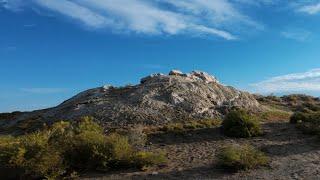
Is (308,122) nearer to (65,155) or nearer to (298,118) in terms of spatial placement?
(298,118)

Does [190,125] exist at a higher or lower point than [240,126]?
higher

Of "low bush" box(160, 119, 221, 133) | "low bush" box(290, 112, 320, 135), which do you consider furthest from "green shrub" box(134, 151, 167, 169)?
"low bush" box(290, 112, 320, 135)

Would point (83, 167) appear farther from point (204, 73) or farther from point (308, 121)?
point (204, 73)

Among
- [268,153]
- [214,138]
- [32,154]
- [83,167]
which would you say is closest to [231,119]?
[214,138]

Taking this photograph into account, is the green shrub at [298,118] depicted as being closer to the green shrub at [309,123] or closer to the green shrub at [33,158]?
the green shrub at [309,123]

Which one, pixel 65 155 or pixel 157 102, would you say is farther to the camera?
pixel 157 102

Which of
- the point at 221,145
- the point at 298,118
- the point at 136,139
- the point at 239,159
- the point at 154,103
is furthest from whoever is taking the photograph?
the point at 154,103

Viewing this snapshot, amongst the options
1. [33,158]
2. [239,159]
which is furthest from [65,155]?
[239,159]

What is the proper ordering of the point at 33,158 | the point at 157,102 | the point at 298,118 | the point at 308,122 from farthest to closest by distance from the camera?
1. the point at 157,102
2. the point at 298,118
3. the point at 308,122
4. the point at 33,158

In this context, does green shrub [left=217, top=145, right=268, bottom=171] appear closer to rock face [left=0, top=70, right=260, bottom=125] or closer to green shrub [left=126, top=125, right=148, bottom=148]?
green shrub [left=126, top=125, right=148, bottom=148]

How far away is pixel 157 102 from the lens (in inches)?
1137

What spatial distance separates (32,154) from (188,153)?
6252 mm

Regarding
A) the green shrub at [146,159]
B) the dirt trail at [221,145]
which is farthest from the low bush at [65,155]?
the dirt trail at [221,145]

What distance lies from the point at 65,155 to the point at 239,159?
6099 millimetres
